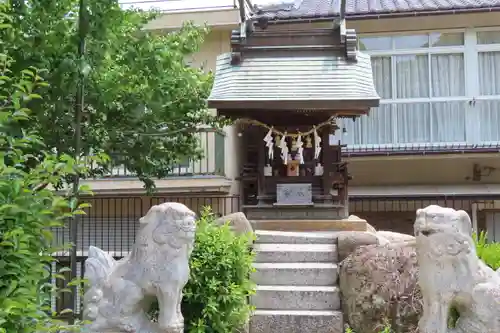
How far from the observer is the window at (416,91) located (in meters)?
13.4

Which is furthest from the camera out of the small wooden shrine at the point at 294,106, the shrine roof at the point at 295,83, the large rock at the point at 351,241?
the small wooden shrine at the point at 294,106

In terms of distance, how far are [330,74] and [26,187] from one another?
25.3ft

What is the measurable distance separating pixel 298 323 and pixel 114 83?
3.54m

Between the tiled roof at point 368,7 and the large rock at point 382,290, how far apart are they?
8084 mm

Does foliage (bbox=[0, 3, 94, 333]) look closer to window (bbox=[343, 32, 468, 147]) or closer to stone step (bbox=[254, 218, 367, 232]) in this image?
stone step (bbox=[254, 218, 367, 232])

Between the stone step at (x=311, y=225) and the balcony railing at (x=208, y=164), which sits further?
the balcony railing at (x=208, y=164)

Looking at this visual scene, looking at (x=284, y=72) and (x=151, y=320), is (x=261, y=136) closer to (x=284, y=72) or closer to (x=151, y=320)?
(x=284, y=72)

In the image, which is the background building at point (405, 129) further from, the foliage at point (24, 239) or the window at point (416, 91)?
the foliage at point (24, 239)

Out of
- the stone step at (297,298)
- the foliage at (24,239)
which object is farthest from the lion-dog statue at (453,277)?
the foliage at (24,239)

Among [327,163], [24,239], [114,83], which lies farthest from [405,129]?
[24,239]

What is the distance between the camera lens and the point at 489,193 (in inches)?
506

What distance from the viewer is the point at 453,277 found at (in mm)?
5113

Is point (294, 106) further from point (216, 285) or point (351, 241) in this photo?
point (216, 285)

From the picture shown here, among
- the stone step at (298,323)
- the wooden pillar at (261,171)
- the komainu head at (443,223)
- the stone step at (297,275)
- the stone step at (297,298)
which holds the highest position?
the wooden pillar at (261,171)
